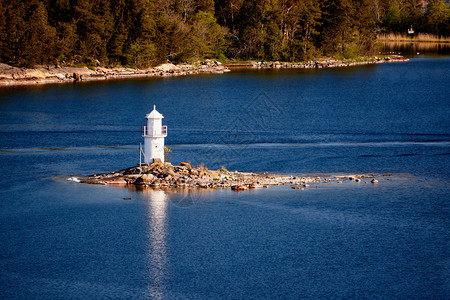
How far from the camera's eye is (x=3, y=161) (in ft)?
152

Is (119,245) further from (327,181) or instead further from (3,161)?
(3,161)

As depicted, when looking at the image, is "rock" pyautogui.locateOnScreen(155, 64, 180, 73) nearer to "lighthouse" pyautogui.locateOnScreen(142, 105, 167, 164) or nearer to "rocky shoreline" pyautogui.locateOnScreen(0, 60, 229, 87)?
"rocky shoreline" pyautogui.locateOnScreen(0, 60, 229, 87)

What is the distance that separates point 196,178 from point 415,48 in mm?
159572

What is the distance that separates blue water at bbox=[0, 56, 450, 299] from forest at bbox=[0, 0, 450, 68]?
1579 inches

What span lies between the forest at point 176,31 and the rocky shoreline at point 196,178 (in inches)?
2725

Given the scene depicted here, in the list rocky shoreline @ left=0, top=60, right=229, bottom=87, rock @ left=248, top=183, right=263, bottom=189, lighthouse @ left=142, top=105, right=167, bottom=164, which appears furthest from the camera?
rocky shoreline @ left=0, top=60, right=229, bottom=87

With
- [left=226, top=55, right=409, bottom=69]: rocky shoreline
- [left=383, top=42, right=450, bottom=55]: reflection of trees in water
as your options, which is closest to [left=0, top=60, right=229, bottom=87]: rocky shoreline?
[left=226, top=55, right=409, bottom=69]: rocky shoreline

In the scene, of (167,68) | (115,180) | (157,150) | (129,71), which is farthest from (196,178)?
(167,68)

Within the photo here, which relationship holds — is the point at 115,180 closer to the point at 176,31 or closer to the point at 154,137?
the point at 154,137

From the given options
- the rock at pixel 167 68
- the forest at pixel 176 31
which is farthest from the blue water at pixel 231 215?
the rock at pixel 167 68

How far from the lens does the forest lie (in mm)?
103750

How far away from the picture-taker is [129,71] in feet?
378

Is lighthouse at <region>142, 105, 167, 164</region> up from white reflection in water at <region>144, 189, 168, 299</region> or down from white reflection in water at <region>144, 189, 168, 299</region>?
up

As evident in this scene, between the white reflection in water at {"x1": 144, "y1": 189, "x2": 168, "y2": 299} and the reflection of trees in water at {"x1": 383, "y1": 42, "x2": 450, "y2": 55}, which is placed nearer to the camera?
the white reflection in water at {"x1": 144, "y1": 189, "x2": 168, "y2": 299}
